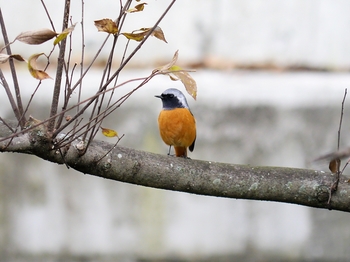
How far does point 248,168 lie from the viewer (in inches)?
95.3

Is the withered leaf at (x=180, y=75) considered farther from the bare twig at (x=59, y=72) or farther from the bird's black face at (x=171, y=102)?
the bird's black face at (x=171, y=102)

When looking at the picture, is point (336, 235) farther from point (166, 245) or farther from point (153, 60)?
point (153, 60)

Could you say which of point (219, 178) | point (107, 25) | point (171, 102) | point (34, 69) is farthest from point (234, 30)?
point (34, 69)

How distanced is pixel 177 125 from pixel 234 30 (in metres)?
2.08

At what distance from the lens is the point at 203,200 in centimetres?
542

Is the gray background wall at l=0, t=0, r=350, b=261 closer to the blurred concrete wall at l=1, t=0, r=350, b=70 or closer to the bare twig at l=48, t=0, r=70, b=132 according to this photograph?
the blurred concrete wall at l=1, t=0, r=350, b=70

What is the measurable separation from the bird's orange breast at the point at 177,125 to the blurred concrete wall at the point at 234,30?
5.56 feet

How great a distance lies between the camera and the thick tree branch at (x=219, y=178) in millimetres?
2250

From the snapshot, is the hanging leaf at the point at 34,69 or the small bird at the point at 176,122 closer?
the hanging leaf at the point at 34,69

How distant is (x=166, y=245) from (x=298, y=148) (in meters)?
1.87

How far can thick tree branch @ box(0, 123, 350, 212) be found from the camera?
2250mm

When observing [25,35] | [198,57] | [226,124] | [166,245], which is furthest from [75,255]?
[25,35]

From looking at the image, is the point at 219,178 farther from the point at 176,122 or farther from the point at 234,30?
the point at 234,30

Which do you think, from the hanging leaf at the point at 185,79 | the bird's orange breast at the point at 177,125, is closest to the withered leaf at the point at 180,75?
the hanging leaf at the point at 185,79
